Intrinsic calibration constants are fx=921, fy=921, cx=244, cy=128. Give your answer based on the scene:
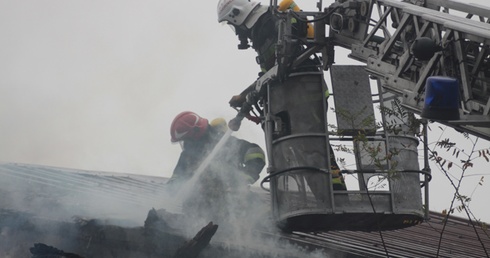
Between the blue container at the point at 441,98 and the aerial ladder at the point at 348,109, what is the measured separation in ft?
4.25

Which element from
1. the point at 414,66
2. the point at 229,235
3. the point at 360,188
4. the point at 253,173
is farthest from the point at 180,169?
the point at 414,66

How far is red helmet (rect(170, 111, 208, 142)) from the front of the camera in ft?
42.9

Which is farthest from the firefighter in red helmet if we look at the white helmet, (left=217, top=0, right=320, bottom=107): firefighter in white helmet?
the white helmet

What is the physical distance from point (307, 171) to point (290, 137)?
1.46 feet

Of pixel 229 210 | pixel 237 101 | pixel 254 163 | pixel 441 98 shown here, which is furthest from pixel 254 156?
pixel 441 98

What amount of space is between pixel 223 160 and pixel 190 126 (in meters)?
1.22

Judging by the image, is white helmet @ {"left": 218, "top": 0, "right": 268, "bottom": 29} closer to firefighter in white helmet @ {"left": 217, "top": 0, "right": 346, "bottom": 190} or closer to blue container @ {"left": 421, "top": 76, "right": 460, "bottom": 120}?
firefighter in white helmet @ {"left": 217, "top": 0, "right": 346, "bottom": 190}

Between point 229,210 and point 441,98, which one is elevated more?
point 441,98

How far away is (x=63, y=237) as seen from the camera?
28.7 ft

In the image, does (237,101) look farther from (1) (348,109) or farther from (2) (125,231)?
(2) (125,231)

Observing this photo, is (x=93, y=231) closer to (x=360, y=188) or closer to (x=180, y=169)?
(x=360, y=188)

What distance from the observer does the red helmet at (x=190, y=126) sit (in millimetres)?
13062

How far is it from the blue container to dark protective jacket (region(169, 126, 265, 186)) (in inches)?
203

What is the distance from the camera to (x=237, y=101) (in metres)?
11.3
